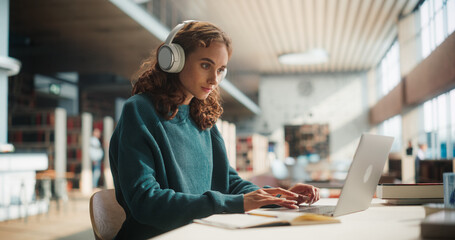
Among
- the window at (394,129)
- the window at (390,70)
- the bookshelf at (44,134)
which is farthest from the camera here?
the window at (394,129)

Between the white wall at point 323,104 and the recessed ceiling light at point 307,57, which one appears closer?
the recessed ceiling light at point 307,57

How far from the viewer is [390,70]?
1312 cm

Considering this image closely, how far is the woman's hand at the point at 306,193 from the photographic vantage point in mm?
1345

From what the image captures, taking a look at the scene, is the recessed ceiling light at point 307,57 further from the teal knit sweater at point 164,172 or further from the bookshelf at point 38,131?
the teal knit sweater at point 164,172

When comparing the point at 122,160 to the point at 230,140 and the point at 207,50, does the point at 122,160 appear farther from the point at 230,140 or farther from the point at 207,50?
the point at 230,140

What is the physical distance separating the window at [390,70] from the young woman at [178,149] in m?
11.1

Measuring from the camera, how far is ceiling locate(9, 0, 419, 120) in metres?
6.65

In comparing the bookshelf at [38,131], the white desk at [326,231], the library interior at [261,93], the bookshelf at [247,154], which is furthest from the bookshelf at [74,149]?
the white desk at [326,231]

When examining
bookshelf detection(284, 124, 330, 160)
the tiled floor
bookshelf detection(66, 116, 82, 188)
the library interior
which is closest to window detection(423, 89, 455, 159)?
the library interior

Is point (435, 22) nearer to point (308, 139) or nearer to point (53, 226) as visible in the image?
point (53, 226)

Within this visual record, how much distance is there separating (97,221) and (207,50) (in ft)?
2.03

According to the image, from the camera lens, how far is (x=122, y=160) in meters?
1.14

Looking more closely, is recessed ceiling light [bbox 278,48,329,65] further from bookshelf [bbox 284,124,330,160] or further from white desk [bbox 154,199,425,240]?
white desk [bbox 154,199,425,240]

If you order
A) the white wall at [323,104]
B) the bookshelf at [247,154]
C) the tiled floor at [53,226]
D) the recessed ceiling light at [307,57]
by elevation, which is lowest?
the tiled floor at [53,226]
